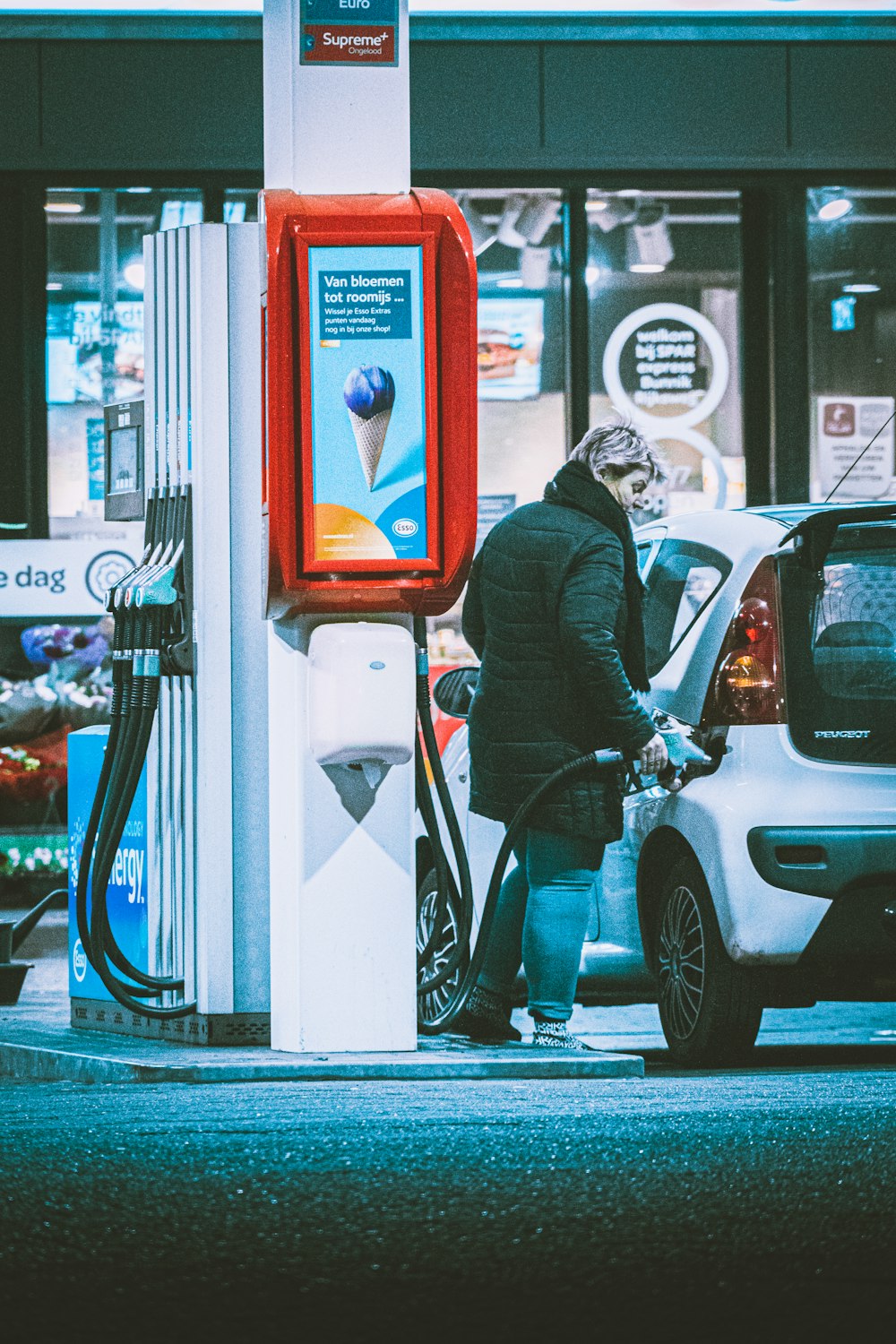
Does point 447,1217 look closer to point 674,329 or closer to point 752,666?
point 752,666

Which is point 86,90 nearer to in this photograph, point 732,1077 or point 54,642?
point 54,642

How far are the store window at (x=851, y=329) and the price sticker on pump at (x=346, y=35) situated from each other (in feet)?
27.0

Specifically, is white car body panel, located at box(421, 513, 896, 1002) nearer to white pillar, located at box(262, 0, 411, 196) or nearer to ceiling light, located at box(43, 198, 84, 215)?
white pillar, located at box(262, 0, 411, 196)

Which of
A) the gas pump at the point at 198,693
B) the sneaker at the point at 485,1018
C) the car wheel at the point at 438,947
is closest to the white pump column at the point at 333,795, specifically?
the gas pump at the point at 198,693

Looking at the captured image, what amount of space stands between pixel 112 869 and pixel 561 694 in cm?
153

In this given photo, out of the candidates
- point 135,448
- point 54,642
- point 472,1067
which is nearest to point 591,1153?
point 472,1067

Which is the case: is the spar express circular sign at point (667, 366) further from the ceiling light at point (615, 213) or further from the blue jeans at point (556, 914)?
the blue jeans at point (556, 914)

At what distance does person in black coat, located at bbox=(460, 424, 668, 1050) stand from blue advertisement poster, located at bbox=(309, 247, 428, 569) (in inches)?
30.3

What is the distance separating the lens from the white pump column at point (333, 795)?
247 inches

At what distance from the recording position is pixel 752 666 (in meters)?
6.99

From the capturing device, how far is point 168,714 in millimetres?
6887

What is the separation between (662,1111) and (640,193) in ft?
32.3

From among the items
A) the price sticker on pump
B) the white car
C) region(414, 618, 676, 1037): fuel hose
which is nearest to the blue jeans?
region(414, 618, 676, 1037): fuel hose

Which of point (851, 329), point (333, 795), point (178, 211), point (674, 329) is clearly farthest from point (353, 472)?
point (851, 329)
